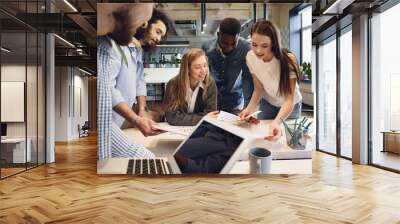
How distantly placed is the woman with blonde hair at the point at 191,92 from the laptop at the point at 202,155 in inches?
7.9

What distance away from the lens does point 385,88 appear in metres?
7.32

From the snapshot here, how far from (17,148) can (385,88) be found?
7.14m

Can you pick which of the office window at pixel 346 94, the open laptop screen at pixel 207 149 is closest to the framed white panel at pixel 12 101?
the open laptop screen at pixel 207 149

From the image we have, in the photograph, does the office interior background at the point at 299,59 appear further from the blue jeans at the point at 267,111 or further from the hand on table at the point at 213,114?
the hand on table at the point at 213,114

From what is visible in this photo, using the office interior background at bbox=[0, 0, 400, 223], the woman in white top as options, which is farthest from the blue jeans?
the office interior background at bbox=[0, 0, 400, 223]

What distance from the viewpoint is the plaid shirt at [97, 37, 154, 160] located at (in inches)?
244

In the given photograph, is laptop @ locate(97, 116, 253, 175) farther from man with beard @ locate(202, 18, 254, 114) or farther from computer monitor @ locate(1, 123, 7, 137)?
computer monitor @ locate(1, 123, 7, 137)

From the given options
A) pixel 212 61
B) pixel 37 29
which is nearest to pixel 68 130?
pixel 37 29

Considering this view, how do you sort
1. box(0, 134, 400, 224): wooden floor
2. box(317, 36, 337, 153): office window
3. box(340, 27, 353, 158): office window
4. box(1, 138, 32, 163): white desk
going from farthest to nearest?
1. box(317, 36, 337, 153): office window
2. box(340, 27, 353, 158): office window
3. box(1, 138, 32, 163): white desk
4. box(0, 134, 400, 224): wooden floor

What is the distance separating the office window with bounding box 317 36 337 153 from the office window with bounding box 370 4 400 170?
1.87m

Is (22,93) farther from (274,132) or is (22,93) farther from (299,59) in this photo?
(299,59)

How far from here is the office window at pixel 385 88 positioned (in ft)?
22.8

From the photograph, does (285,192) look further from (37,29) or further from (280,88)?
(37,29)

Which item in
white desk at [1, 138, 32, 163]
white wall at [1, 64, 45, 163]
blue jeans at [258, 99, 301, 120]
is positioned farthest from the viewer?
white wall at [1, 64, 45, 163]
